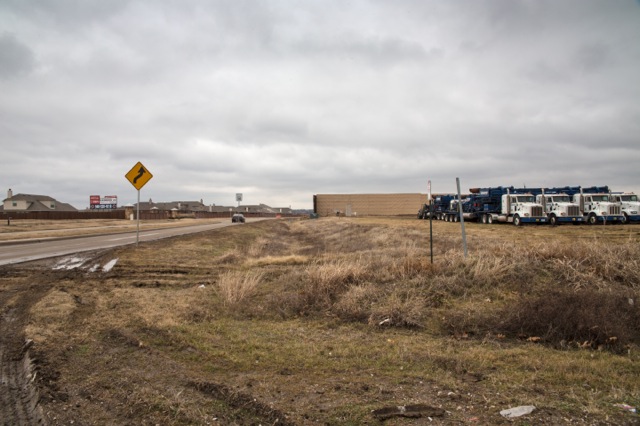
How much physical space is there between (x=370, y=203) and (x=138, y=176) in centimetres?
10696

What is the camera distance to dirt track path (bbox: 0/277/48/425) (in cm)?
348

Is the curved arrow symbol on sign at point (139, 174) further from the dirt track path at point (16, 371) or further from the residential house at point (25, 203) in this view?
the residential house at point (25, 203)

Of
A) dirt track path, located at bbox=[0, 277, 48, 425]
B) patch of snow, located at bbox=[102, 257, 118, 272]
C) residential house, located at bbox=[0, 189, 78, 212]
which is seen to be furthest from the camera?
residential house, located at bbox=[0, 189, 78, 212]

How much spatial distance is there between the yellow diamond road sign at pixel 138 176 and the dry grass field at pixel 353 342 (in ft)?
19.4

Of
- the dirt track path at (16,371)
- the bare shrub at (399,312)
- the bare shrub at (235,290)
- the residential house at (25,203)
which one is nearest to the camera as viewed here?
the dirt track path at (16,371)

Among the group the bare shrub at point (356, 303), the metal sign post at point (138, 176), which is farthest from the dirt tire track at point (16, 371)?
the metal sign post at point (138, 176)

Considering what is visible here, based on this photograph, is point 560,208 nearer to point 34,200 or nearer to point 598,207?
point 598,207

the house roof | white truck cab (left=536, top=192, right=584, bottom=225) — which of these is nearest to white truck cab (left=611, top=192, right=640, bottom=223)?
white truck cab (left=536, top=192, right=584, bottom=225)

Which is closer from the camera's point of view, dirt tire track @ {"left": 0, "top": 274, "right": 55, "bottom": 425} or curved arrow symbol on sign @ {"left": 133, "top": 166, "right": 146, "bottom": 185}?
dirt tire track @ {"left": 0, "top": 274, "right": 55, "bottom": 425}

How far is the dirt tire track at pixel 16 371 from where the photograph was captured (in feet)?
11.4

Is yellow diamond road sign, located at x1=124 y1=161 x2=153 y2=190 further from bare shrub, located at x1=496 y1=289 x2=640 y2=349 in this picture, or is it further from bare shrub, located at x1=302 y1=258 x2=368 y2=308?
bare shrub, located at x1=496 y1=289 x2=640 y2=349

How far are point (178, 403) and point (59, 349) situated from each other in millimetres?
2392

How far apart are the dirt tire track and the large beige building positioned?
4307 inches

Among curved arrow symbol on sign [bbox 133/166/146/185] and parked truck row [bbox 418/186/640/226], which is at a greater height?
curved arrow symbol on sign [bbox 133/166/146/185]
